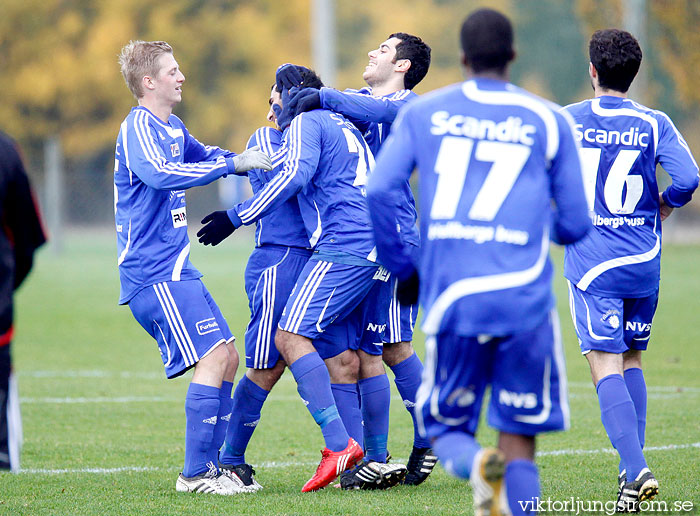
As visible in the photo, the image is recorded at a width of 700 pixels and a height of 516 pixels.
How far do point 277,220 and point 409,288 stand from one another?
219 cm

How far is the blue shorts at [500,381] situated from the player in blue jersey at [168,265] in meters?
2.03

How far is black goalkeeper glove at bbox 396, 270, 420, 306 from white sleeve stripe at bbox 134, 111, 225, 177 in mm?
1730

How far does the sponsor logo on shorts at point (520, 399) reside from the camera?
3.79m

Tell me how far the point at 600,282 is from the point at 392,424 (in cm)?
298

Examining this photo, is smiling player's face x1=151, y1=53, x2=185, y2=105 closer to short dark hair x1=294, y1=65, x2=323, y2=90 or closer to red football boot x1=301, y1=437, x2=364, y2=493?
short dark hair x1=294, y1=65, x2=323, y2=90

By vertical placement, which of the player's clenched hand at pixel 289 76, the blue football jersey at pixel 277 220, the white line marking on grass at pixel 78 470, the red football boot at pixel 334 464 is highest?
the player's clenched hand at pixel 289 76

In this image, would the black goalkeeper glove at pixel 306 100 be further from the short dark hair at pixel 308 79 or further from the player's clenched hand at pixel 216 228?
the player's clenched hand at pixel 216 228

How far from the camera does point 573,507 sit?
5.11 m

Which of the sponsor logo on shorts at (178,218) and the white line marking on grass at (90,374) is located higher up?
the sponsor logo on shorts at (178,218)

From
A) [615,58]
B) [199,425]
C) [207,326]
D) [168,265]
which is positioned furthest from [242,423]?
[615,58]

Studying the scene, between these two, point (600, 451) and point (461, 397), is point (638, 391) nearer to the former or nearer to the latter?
point (600, 451)

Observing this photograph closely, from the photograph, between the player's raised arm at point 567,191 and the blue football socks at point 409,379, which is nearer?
the player's raised arm at point 567,191

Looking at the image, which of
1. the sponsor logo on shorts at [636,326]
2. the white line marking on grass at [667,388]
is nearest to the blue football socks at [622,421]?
the sponsor logo on shorts at [636,326]

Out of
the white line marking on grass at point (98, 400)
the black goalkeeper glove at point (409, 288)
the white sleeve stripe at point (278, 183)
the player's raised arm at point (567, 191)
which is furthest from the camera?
the white line marking on grass at point (98, 400)
